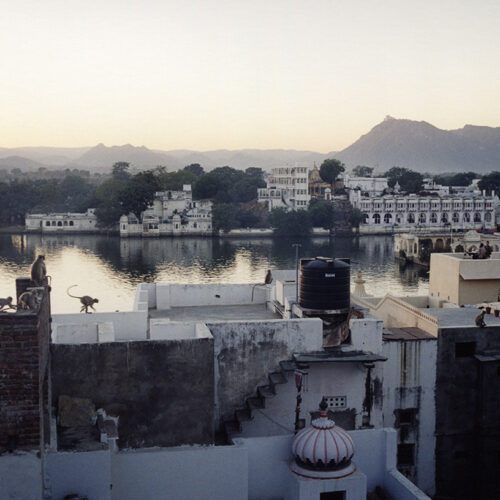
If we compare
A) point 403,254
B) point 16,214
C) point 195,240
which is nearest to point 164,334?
point 403,254

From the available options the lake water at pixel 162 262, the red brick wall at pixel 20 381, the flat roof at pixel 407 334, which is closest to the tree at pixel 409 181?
the lake water at pixel 162 262

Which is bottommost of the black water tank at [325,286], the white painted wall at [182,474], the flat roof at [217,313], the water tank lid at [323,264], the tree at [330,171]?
the white painted wall at [182,474]

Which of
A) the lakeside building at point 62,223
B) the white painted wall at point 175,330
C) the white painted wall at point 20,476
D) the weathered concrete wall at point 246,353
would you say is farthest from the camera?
the lakeside building at point 62,223

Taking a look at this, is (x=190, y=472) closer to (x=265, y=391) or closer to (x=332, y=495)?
(x=332, y=495)

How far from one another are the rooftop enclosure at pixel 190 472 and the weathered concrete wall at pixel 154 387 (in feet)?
2.38

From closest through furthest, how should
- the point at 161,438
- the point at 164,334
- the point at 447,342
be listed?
1. the point at 161,438
2. the point at 164,334
3. the point at 447,342

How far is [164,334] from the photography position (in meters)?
10.8

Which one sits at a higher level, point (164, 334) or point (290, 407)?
point (164, 334)

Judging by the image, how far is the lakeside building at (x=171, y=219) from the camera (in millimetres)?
92438

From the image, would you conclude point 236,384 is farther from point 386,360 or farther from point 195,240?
point 195,240

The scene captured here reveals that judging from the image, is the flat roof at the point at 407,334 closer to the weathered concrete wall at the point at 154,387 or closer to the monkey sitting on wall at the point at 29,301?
the weathered concrete wall at the point at 154,387

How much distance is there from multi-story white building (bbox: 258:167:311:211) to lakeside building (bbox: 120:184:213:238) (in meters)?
11.4

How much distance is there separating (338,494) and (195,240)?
8047cm

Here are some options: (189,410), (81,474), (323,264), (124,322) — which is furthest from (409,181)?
(81,474)
